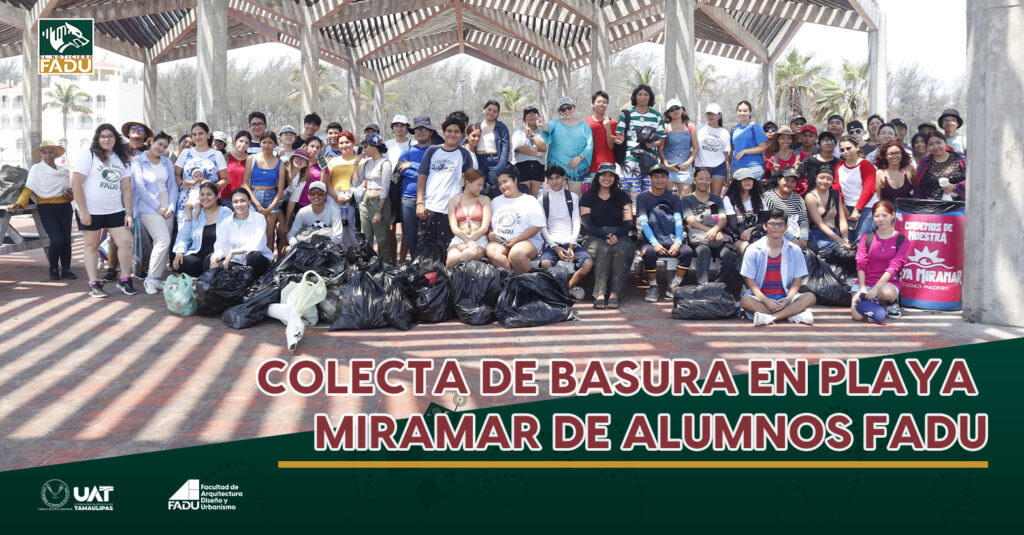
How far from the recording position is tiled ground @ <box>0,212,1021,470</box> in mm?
3775

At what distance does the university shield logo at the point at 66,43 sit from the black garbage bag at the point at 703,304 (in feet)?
36.2

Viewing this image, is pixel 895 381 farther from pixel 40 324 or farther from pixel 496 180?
pixel 40 324

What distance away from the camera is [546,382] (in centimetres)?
457

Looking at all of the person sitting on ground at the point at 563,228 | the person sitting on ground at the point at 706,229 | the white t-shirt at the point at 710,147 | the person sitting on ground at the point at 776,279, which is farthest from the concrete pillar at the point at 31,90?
the person sitting on ground at the point at 776,279

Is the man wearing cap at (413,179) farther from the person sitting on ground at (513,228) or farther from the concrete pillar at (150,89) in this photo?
the concrete pillar at (150,89)

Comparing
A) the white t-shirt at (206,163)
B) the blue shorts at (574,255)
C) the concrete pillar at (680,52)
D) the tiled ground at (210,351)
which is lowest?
the tiled ground at (210,351)

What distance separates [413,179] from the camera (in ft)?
25.2

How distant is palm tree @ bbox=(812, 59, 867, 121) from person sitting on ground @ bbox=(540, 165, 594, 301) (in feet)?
114

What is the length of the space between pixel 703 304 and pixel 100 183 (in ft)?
17.4

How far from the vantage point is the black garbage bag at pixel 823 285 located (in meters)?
6.93

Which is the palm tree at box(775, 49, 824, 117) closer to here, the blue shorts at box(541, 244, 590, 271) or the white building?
the blue shorts at box(541, 244, 590, 271)

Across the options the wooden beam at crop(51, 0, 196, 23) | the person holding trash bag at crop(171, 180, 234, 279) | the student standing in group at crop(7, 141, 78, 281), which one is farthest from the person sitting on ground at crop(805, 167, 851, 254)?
the wooden beam at crop(51, 0, 196, 23)

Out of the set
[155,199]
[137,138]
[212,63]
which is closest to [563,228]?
[155,199]

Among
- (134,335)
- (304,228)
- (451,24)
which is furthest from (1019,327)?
(451,24)
